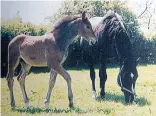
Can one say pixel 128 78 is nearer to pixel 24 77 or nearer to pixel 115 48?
pixel 115 48

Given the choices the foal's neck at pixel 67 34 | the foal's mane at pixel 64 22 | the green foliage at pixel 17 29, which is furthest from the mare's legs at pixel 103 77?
the green foliage at pixel 17 29

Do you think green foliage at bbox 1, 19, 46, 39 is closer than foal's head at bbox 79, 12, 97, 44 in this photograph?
No

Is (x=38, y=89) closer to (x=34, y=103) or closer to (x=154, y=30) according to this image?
(x=34, y=103)

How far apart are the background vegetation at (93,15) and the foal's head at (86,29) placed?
0.28ft

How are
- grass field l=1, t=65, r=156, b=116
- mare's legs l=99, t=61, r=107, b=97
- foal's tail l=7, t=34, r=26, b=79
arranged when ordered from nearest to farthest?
grass field l=1, t=65, r=156, b=116, mare's legs l=99, t=61, r=107, b=97, foal's tail l=7, t=34, r=26, b=79

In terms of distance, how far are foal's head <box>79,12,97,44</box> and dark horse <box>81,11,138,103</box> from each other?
5cm

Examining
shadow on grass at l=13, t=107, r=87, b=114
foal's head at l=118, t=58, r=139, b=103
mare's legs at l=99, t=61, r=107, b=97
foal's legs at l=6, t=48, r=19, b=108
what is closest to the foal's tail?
foal's legs at l=6, t=48, r=19, b=108

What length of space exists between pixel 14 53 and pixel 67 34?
1.91ft

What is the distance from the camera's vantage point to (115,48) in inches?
133

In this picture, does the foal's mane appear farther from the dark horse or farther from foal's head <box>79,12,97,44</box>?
the dark horse

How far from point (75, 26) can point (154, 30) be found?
664 millimetres

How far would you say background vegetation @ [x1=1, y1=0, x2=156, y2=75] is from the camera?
3330mm

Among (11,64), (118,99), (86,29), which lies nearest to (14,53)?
(11,64)

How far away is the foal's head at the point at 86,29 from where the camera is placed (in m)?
3.40
